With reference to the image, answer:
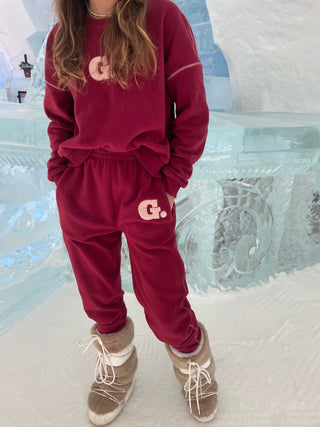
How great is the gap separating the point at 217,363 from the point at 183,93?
78 cm

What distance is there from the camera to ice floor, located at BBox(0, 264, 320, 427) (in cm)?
82

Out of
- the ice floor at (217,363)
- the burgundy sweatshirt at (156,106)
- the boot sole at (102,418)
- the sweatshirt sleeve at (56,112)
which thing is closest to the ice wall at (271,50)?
the ice floor at (217,363)

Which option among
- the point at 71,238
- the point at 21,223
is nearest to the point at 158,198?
the point at 71,238

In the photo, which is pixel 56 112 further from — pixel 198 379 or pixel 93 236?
pixel 198 379

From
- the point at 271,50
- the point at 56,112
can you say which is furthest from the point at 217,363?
the point at 271,50

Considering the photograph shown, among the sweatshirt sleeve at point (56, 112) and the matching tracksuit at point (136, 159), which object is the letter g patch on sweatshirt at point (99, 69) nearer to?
the matching tracksuit at point (136, 159)

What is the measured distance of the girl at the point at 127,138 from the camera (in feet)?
2.03

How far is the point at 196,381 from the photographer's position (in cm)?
79

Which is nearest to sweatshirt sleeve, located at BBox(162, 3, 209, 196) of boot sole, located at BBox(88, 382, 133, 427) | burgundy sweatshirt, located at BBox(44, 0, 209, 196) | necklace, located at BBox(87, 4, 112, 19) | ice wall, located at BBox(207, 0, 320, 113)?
burgundy sweatshirt, located at BBox(44, 0, 209, 196)

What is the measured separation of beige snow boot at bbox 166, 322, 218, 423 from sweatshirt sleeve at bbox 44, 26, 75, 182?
514 millimetres

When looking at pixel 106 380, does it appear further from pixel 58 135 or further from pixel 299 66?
pixel 299 66

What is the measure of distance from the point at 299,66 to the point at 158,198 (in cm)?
116

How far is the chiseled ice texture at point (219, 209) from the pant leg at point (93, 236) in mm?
401

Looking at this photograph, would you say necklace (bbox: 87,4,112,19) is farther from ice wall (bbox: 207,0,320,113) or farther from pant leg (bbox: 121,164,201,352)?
ice wall (bbox: 207,0,320,113)
